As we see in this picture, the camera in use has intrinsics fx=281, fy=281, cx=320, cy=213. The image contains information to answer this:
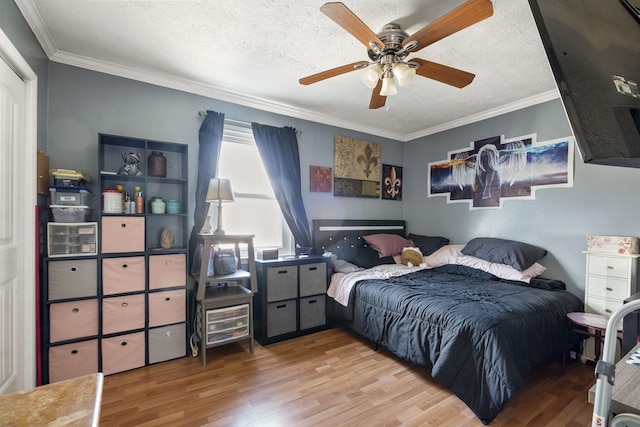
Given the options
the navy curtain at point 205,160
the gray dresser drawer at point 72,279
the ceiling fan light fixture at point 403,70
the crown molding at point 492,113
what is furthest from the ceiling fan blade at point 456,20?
the gray dresser drawer at point 72,279

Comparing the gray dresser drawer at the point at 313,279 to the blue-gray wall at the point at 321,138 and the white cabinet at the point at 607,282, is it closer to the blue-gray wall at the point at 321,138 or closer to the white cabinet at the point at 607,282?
the blue-gray wall at the point at 321,138

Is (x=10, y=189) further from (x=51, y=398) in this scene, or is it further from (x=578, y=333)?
(x=578, y=333)

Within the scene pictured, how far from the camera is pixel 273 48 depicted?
2.15 metres

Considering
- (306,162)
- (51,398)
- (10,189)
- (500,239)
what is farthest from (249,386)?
(500,239)

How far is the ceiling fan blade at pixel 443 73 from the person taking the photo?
1.84m

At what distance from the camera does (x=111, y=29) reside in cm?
196

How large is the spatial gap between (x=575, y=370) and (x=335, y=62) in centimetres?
324

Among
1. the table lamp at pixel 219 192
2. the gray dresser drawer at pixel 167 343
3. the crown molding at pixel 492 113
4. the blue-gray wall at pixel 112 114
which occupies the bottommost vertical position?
the gray dresser drawer at pixel 167 343

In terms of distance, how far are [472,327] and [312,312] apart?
1619mm

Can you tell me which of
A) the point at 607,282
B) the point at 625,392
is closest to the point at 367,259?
the point at 607,282

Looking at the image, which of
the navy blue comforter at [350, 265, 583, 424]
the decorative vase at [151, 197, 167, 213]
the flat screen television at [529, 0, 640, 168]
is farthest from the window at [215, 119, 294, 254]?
the flat screen television at [529, 0, 640, 168]

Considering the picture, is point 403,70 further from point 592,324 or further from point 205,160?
point 592,324

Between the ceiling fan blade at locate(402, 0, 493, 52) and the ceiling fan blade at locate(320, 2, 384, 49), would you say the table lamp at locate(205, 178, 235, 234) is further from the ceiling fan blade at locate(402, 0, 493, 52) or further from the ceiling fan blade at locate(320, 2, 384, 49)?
the ceiling fan blade at locate(402, 0, 493, 52)

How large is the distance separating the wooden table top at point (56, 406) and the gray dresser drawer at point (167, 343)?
162cm
